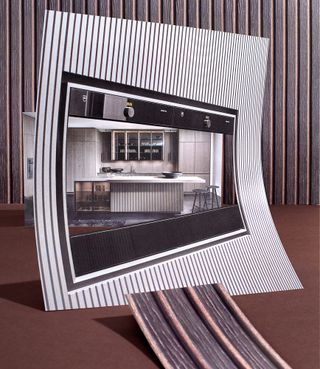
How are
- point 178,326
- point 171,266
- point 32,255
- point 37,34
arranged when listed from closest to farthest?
point 178,326 → point 171,266 → point 32,255 → point 37,34

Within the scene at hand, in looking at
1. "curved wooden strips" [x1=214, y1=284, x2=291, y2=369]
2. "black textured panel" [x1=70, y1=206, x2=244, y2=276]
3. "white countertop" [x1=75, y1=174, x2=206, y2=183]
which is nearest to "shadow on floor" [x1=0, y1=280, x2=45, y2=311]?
"black textured panel" [x1=70, y1=206, x2=244, y2=276]

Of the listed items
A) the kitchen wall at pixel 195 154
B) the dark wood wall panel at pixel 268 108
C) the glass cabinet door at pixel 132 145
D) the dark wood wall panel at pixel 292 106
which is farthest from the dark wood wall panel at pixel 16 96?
the kitchen wall at pixel 195 154

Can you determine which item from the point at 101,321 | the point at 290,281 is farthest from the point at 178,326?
the point at 290,281

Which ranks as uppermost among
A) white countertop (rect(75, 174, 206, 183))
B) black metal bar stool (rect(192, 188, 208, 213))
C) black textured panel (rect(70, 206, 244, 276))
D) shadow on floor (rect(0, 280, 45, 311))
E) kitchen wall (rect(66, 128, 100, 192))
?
kitchen wall (rect(66, 128, 100, 192))

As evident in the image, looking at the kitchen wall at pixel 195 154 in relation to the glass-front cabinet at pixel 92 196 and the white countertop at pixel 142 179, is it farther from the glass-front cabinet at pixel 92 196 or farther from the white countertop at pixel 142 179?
the glass-front cabinet at pixel 92 196

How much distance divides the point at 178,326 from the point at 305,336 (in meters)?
0.56

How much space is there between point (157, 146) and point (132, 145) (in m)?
0.20

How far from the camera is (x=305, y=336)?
1946 millimetres

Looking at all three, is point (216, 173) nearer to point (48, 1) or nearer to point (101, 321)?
point (101, 321)

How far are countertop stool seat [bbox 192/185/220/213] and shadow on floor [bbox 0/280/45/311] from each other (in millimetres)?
1030

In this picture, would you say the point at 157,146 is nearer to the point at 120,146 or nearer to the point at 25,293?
the point at 120,146

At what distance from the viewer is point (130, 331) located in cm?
197

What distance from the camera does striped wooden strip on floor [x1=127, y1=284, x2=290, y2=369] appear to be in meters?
1.66

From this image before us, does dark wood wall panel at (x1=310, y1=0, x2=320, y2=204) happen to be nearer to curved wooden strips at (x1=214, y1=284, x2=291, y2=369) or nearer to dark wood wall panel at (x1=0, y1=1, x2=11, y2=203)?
dark wood wall panel at (x1=0, y1=1, x2=11, y2=203)
